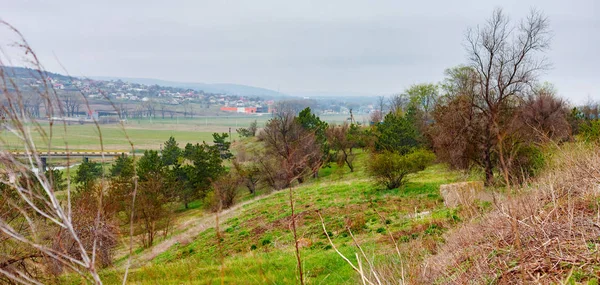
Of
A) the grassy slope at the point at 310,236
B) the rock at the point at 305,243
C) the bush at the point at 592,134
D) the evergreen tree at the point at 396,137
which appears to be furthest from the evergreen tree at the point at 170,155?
the bush at the point at 592,134

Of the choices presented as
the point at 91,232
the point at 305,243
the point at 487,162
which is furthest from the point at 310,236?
the point at 487,162

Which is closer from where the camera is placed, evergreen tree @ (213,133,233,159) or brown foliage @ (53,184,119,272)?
brown foliage @ (53,184,119,272)

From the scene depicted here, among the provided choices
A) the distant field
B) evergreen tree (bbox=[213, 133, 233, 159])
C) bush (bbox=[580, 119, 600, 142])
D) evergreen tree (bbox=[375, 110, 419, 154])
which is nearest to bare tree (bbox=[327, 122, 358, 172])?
evergreen tree (bbox=[375, 110, 419, 154])

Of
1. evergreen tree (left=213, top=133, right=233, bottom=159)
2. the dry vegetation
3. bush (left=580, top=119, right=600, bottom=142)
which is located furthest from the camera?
evergreen tree (left=213, top=133, right=233, bottom=159)

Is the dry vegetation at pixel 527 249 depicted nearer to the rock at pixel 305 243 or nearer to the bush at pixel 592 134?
the rock at pixel 305 243

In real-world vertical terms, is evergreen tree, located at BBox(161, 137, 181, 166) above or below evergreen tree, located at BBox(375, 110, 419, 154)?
below

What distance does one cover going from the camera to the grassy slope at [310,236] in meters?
7.39

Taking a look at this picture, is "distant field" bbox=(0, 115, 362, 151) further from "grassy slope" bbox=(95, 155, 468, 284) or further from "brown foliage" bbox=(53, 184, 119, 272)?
"grassy slope" bbox=(95, 155, 468, 284)

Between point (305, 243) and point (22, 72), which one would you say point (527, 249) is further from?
point (305, 243)

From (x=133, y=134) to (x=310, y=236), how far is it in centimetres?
7728

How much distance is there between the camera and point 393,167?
2059 centimetres

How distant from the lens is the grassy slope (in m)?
7.39

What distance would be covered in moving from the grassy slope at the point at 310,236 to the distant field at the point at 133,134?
3029 mm

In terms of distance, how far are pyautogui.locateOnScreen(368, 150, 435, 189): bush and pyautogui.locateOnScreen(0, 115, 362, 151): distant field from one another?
11.6 metres
